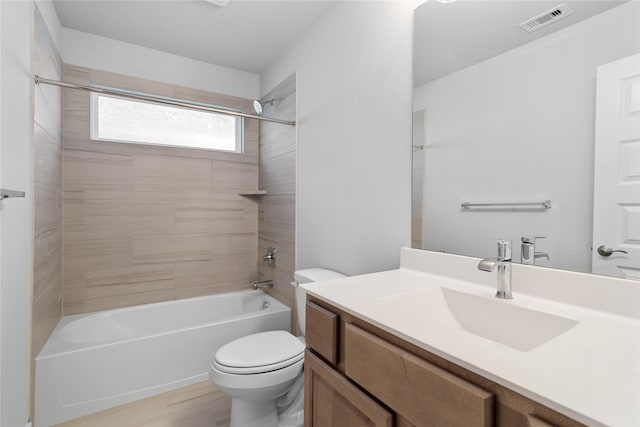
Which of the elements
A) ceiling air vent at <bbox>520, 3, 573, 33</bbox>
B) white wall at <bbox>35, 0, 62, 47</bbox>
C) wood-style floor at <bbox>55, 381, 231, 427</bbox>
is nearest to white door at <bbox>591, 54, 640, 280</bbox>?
ceiling air vent at <bbox>520, 3, 573, 33</bbox>

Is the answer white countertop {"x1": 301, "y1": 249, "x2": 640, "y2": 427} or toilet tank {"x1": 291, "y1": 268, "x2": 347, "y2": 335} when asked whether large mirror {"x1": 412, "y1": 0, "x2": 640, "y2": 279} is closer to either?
white countertop {"x1": 301, "y1": 249, "x2": 640, "y2": 427}

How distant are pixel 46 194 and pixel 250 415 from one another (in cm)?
168

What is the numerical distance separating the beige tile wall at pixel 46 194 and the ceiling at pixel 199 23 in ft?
1.11

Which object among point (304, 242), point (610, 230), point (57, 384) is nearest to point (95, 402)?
point (57, 384)

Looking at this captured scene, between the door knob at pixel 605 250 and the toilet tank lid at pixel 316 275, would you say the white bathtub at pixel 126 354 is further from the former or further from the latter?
the door knob at pixel 605 250

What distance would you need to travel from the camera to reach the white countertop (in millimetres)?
437

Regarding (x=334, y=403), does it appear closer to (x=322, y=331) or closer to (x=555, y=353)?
(x=322, y=331)

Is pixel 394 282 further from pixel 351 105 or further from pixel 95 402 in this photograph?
pixel 95 402

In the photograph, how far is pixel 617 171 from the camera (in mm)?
806

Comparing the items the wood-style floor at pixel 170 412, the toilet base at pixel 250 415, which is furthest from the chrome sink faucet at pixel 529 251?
the wood-style floor at pixel 170 412

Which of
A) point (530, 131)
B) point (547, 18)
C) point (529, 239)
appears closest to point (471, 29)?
point (547, 18)

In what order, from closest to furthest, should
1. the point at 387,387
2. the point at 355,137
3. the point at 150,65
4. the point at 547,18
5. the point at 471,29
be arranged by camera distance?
1. the point at 387,387
2. the point at 547,18
3. the point at 471,29
4. the point at 355,137
5. the point at 150,65

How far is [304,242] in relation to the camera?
216 cm

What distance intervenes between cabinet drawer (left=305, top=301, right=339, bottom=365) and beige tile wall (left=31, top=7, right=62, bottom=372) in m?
1.45
